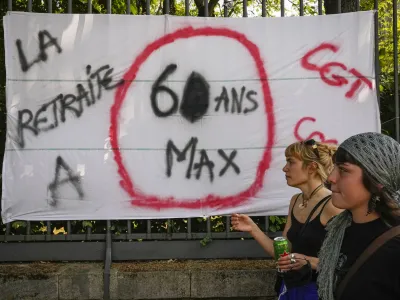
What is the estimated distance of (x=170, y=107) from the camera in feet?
16.7

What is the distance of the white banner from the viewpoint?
5000 millimetres

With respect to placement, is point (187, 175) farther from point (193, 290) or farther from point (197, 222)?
point (193, 290)

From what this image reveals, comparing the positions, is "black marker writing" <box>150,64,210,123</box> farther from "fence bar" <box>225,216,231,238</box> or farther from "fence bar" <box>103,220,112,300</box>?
"fence bar" <box>103,220,112,300</box>

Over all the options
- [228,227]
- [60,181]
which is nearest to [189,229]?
[228,227]

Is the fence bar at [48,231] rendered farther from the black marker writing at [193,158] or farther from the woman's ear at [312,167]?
the woman's ear at [312,167]

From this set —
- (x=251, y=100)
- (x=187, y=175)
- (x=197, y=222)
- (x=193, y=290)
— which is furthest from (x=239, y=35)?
(x=193, y=290)

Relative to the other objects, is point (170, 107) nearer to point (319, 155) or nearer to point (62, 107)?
point (62, 107)

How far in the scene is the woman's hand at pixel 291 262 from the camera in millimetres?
2855

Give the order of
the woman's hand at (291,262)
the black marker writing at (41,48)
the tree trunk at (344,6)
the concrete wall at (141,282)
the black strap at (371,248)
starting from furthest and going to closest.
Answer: the tree trunk at (344,6) → the black marker writing at (41,48) → the concrete wall at (141,282) → the woman's hand at (291,262) → the black strap at (371,248)

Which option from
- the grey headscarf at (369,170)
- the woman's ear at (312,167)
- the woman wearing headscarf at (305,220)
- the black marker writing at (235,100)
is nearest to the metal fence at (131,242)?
the black marker writing at (235,100)

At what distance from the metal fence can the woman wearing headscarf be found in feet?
5.21

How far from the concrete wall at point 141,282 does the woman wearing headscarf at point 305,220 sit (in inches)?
55.9

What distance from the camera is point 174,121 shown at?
5086mm

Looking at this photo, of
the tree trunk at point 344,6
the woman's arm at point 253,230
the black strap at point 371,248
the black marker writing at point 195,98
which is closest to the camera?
the black strap at point 371,248
